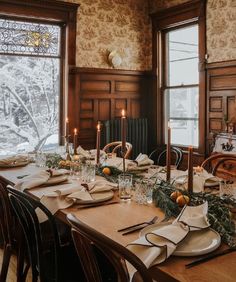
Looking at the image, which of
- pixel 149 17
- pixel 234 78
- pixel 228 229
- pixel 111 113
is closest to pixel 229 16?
pixel 234 78

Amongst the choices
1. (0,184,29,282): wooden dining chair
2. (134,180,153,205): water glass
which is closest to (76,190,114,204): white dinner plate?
(134,180,153,205): water glass

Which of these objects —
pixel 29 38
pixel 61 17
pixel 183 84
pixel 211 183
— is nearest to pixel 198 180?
pixel 211 183

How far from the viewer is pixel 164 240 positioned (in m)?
1.30

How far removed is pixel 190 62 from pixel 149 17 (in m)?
1.09

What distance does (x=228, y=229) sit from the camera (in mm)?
1483

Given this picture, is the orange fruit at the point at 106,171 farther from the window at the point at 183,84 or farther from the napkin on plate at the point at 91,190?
the window at the point at 183,84

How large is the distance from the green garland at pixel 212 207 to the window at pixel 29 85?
10.6 feet

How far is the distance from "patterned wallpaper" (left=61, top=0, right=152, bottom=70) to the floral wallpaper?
1210 mm

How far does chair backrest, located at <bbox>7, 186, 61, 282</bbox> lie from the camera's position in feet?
5.75

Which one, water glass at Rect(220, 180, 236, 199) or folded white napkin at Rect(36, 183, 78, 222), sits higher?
water glass at Rect(220, 180, 236, 199)

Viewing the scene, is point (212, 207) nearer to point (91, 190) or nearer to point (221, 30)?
point (91, 190)

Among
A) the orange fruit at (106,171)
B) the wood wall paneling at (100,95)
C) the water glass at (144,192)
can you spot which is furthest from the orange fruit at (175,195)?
the wood wall paneling at (100,95)

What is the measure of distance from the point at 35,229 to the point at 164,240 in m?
0.77

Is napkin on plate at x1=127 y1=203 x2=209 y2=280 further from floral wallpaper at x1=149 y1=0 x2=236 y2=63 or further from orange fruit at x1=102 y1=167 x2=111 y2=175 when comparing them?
floral wallpaper at x1=149 y1=0 x2=236 y2=63
